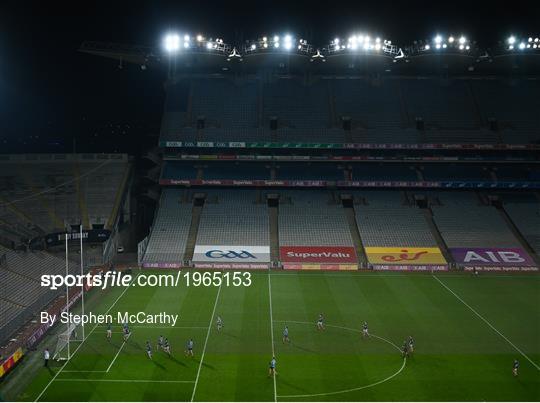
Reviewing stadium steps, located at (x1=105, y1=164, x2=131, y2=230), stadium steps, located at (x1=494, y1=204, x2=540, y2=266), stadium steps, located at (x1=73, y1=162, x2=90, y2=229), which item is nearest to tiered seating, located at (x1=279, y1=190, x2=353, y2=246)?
stadium steps, located at (x1=105, y1=164, x2=131, y2=230)

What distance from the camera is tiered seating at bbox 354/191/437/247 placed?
4694 cm

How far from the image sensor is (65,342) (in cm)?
2511

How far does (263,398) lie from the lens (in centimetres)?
1983

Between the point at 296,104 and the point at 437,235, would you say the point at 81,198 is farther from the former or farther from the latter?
the point at 437,235

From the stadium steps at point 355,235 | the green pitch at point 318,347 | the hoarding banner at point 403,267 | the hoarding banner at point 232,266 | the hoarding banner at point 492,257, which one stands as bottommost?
the green pitch at point 318,347

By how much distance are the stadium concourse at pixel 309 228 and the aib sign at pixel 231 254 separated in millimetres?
223

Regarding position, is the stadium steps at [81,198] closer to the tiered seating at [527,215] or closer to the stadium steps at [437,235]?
the stadium steps at [437,235]

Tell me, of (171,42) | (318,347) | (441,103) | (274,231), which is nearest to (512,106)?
(441,103)

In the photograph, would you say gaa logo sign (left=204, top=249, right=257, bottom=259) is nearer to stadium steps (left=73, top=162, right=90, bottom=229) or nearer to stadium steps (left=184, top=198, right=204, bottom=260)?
stadium steps (left=184, top=198, right=204, bottom=260)

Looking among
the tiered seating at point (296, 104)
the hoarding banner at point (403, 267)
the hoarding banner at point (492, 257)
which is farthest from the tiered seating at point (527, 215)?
the tiered seating at point (296, 104)

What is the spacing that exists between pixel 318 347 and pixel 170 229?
84.0ft

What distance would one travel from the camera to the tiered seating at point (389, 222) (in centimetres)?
4694

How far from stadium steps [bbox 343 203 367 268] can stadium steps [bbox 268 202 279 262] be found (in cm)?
674

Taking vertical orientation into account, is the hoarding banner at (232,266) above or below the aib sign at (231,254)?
below
